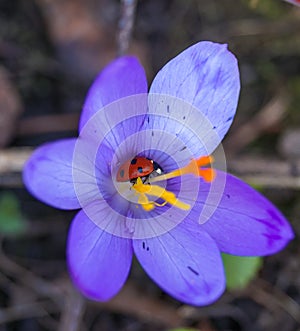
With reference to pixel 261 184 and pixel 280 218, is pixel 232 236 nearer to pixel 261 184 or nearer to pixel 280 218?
pixel 280 218

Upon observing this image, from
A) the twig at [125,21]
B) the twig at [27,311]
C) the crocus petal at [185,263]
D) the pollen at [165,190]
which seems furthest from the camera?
the twig at [27,311]

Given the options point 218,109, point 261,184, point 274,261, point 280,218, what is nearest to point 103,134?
point 218,109

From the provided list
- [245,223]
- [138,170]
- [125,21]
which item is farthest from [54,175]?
[125,21]

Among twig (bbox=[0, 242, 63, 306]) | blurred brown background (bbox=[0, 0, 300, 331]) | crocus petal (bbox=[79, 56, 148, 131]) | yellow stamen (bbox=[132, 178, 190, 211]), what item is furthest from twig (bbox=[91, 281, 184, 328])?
crocus petal (bbox=[79, 56, 148, 131])

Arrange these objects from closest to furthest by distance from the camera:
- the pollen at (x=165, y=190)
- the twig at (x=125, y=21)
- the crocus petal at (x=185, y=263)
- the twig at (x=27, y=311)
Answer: the crocus petal at (x=185, y=263), the pollen at (x=165, y=190), the twig at (x=125, y=21), the twig at (x=27, y=311)

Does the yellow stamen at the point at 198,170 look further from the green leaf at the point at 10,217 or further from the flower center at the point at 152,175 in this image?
the green leaf at the point at 10,217

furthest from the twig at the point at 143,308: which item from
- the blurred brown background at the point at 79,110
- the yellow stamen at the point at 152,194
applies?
the yellow stamen at the point at 152,194

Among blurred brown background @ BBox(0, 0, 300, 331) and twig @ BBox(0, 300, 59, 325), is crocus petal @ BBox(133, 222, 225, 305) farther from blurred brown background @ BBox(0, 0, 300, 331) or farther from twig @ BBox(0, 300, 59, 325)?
twig @ BBox(0, 300, 59, 325)
